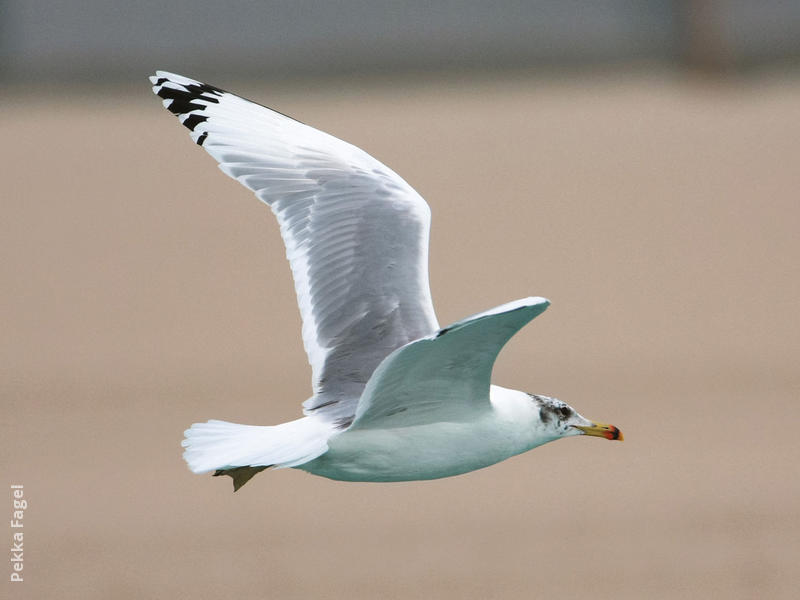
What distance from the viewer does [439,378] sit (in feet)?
11.6

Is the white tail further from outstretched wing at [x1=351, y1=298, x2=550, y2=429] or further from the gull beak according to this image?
the gull beak

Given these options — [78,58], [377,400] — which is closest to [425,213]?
[377,400]

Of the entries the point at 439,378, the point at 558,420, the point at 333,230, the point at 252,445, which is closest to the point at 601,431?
the point at 558,420

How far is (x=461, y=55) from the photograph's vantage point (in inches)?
543

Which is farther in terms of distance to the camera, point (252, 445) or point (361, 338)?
point (361, 338)

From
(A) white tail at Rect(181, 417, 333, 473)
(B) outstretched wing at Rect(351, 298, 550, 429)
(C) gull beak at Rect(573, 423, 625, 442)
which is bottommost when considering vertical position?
(A) white tail at Rect(181, 417, 333, 473)

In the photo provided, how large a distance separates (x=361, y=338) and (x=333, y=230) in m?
0.38

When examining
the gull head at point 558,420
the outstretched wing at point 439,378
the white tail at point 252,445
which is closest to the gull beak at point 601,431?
the gull head at point 558,420

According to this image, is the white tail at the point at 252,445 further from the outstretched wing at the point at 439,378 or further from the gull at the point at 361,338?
the outstretched wing at the point at 439,378

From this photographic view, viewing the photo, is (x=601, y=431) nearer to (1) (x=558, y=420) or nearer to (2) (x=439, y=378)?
(1) (x=558, y=420)

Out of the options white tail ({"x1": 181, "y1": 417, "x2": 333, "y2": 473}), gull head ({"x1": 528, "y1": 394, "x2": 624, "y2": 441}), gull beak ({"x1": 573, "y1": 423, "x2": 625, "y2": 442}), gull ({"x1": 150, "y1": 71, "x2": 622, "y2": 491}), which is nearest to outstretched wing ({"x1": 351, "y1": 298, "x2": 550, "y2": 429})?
gull ({"x1": 150, "y1": 71, "x2": 622, "y2": 491})

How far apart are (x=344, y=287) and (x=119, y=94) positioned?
9618 millimetres

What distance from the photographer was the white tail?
11.0ft

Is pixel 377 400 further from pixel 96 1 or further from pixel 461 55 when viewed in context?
pixel 96 1
